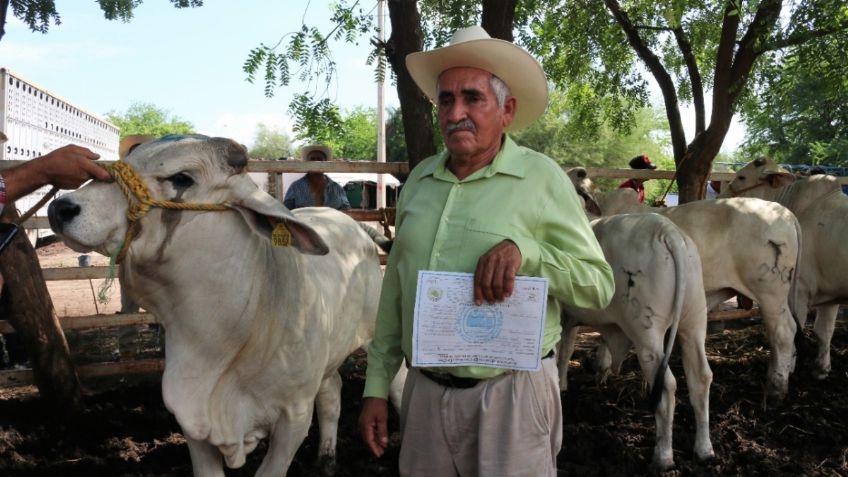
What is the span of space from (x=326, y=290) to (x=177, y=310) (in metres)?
0.94

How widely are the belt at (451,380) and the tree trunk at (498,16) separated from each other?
4368 millimetres

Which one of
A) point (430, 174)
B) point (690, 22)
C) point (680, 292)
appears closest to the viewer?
point (430, 174)

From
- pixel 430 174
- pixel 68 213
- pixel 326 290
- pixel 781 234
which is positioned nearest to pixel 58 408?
pixel 326 290

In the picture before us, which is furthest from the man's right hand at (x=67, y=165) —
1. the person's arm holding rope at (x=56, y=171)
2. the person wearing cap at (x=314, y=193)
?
the person wearing cap at (x=314, y=193)

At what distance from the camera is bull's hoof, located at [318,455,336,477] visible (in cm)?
464

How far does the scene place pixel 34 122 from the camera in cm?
1884

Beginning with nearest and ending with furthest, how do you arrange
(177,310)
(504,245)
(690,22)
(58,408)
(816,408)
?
(504,245) → (177,310) → (58,408) → (816,408) → (690,22)

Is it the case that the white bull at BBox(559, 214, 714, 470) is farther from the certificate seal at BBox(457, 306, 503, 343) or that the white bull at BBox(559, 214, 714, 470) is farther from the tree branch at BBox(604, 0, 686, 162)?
the tree branch at BBox(604, 0, 686, 162)

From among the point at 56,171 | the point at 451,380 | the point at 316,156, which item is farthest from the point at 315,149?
the point at 451,380

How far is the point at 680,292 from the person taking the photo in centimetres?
479

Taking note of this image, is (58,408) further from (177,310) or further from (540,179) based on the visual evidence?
(540,179)

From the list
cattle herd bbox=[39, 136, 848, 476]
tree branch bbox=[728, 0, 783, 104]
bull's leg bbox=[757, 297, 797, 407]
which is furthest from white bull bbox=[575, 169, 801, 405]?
tree branch bbox=[728, 0, 783, 104]

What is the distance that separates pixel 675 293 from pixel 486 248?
2.95 m

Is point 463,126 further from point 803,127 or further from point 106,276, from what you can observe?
point 803,127
